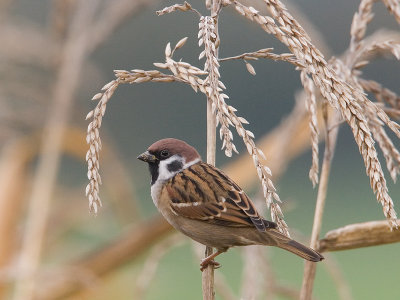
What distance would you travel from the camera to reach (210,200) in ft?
5.80

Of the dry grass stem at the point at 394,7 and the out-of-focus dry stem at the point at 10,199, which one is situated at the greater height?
the out-of-focus dry stem at the point at 10,199

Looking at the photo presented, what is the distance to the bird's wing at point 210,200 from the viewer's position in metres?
1.75

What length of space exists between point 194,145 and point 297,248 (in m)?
12.8

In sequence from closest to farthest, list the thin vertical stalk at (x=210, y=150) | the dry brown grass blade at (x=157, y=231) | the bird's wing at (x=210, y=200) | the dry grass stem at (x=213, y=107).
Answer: the dry grass stem at (x=213, y=107) < the thin vertical stalk at (x=210, y=150) < the bird's wing at (x=210, y=200) < the dry brown grass blade at (x=157, y=231)

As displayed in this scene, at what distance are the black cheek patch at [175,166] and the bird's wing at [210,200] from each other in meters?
0.05

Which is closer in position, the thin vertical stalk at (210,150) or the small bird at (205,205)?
the thin vertical stalk at (210,150)

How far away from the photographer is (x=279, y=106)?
637 inches

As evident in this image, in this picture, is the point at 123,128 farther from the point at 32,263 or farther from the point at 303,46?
the point at 303,46

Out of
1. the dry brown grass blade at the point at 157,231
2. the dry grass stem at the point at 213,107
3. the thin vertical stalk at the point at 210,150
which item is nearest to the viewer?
the dry grass stem at the point at 213,107

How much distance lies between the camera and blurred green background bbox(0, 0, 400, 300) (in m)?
3.51

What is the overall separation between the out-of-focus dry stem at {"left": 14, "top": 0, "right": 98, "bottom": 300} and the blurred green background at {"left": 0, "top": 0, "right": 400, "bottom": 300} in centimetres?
26

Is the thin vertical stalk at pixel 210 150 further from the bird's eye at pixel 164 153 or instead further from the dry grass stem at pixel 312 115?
the bird's eye at pixel 164 153

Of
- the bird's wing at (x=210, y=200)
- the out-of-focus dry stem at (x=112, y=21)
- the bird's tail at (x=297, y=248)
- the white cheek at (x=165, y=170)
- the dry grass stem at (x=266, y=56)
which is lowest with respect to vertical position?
the bird's tail at (x=297, y=248)

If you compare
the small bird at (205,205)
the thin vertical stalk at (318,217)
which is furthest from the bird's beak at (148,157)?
the thin vertical stalk at (318,217)
